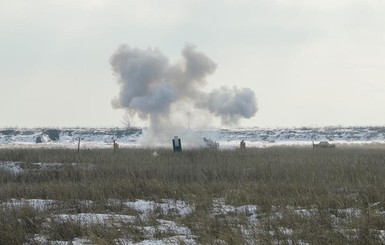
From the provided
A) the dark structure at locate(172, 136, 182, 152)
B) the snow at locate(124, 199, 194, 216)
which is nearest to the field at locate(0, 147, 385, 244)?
the snow at locate(124, 199, 194, 216)

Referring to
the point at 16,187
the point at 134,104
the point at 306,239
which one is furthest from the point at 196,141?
the point at 306,239

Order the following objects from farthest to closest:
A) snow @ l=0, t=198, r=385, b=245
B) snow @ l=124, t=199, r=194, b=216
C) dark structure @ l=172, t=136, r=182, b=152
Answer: dark structure @ l=172, t=136, r=182, b=152 < snow @ l=124, t=199, r=194, b=216 < snow @ l=0, t=198, r=385, b=245

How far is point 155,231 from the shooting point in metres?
7.12

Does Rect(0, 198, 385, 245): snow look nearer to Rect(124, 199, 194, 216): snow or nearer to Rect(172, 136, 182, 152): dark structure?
Rect(124, 199, 194, 216): snow

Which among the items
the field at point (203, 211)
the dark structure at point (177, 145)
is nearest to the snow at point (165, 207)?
the field at point (203, 211)

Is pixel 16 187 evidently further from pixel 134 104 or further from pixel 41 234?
pixel 134 104

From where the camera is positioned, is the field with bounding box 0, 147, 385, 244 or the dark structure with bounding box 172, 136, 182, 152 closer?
the field with bounding box 0, 147, 385, 244

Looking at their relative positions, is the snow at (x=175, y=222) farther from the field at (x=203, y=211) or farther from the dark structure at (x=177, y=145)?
the dark structure at (x=177, y=145)

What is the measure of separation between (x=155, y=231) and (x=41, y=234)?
170 centimetres

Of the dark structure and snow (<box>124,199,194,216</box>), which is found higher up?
the dark structure

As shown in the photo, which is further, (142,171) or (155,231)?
(142,171)

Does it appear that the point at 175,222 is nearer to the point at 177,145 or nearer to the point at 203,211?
the point at 203,211

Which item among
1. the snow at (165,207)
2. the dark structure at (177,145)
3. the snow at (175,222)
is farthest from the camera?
the dark structure at (177,145)

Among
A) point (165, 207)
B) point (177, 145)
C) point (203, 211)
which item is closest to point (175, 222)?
point (203, 211)
